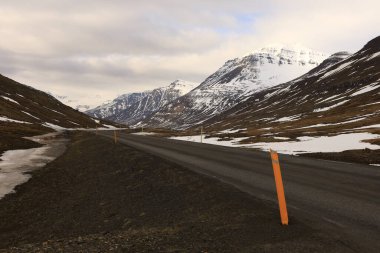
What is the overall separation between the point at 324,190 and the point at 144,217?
19.2 ft

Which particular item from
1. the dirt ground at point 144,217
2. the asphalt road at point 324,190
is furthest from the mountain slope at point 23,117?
the asphalt road at point 324,190

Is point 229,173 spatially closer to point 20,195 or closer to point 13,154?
point 20,195

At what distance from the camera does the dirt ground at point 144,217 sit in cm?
792

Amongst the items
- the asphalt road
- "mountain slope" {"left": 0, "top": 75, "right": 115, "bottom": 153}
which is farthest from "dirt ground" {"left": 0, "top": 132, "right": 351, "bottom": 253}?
"mountain slope" {"left": 0, "top": 75, "right": 115, "bottom": 153}

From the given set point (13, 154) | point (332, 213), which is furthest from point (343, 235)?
point (13, 154)

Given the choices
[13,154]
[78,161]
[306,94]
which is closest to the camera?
[78,161]

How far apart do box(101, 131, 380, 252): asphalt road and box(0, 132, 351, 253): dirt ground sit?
579mm

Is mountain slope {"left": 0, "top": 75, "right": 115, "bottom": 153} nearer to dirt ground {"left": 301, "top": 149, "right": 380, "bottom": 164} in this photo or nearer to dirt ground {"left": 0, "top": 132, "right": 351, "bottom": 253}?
dirt ground {"left": 0, "top": 132, "right": 351, "bottom": 253}

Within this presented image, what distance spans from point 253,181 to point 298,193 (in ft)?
9.38

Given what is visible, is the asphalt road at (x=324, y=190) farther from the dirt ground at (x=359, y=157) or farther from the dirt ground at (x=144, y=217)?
the dirt ground at (x=359, y=157)

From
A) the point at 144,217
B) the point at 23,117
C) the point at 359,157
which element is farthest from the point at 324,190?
the point at 23,117

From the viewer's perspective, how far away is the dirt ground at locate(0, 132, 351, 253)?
792 centimetres

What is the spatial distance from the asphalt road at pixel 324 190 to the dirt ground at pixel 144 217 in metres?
0.58

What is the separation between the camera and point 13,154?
1374 inches
